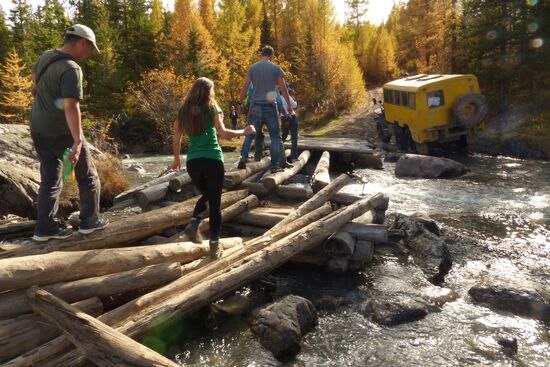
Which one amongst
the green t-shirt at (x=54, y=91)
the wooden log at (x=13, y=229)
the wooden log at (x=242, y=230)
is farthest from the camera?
the wooden log at (x=242, y=230)

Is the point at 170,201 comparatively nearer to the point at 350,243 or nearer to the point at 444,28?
the point at 350,243

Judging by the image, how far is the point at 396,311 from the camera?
6141 mm

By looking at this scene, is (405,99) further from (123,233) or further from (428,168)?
(123,233)

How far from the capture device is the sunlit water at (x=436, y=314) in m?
5.30

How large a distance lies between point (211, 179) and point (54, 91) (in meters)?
2.19

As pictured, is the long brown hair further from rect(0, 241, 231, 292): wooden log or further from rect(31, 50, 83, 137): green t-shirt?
rect(0, 241, 231, 292): wooden log

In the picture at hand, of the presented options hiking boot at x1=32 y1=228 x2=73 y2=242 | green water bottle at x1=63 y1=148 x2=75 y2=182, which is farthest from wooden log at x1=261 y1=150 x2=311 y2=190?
green water bottle at x1=63 y1=148 x2=75 y2=182

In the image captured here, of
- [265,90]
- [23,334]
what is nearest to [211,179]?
[23,334]

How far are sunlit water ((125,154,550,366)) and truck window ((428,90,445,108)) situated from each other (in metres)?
7.61

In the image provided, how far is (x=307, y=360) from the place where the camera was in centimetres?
525

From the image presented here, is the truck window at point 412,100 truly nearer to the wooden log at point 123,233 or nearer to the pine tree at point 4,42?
the wooden log at point 123,233

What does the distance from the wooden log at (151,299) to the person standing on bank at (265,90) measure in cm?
306

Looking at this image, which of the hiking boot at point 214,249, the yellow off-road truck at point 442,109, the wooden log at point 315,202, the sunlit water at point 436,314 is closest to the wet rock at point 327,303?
the sunlit water at point 436,314

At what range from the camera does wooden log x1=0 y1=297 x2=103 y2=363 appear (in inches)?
171
